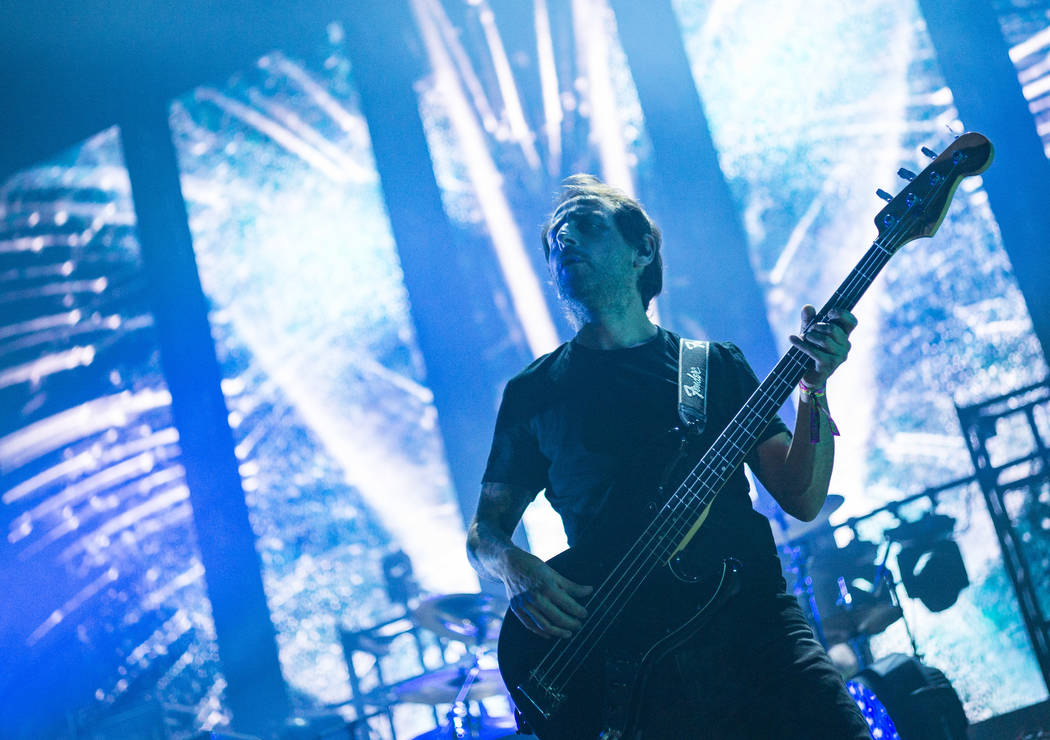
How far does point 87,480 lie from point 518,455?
19.7ft

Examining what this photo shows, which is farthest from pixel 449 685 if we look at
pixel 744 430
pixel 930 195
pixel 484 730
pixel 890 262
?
pixel 890 262

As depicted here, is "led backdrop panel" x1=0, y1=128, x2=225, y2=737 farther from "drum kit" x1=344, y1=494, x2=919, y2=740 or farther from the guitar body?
the guitar body

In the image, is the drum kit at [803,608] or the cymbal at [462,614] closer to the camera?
the drum kit at [803,608]

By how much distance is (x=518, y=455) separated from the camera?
2.21m

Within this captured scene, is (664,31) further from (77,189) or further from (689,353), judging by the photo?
(77,189)

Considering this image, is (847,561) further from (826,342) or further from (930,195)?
(826,342)

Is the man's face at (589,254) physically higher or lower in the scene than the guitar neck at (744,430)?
higher

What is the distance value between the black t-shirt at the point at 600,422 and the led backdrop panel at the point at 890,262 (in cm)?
343

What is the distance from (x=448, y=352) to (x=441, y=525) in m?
1.29

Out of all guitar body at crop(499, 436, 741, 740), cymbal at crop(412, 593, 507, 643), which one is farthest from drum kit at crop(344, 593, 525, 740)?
guitar body at crop(499, 436, 741, 740)

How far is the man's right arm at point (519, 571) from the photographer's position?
1829mm

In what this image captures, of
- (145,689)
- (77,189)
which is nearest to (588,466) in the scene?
(145,689)

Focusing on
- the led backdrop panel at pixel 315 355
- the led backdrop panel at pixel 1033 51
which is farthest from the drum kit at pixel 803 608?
the led backdrop panel at pixel 1033 51

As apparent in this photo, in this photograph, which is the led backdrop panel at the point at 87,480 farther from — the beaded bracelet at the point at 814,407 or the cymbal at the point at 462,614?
the beaded bracelet at the point at 814,407
